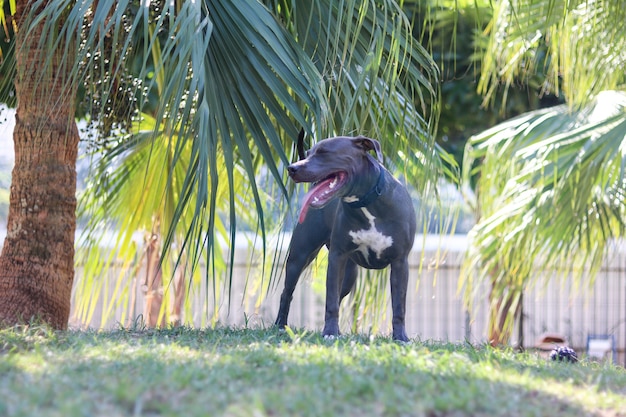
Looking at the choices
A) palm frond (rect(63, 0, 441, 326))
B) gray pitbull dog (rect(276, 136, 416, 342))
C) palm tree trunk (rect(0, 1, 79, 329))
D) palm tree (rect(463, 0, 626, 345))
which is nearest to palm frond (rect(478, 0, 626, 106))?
palm tree (rect(463, 0, 626, 345))

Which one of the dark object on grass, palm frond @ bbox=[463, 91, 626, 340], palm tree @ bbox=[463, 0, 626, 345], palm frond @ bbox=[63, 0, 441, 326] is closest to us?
palm frond @ bbox=[63, 0, 441, 326]

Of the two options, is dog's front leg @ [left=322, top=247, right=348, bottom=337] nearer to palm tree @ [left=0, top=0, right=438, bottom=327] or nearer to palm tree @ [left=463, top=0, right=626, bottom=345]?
palm tree @ [left=0, top=0, right=438, bottom=327]

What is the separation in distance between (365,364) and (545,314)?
9.96 metres

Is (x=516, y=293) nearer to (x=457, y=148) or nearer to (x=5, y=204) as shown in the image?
(x=457, y=148)

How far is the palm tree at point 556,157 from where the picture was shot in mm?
7434

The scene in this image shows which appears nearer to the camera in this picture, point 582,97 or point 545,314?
→ point 582,97

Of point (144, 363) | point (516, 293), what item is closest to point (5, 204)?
point (516, 293)

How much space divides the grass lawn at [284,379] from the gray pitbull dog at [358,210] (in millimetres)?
307

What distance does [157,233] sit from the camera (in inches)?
317

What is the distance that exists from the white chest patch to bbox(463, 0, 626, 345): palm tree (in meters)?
2.66

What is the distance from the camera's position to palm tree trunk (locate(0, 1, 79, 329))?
18.9 feet

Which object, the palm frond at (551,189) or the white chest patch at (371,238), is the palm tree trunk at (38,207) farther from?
the palm frond at (551,189)

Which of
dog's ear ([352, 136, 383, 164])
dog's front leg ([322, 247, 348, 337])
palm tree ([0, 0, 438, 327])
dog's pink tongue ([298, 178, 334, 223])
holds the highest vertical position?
palm tree ([0, 0, 438, 327])

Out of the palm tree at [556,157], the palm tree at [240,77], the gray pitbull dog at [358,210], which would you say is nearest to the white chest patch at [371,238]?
the gray pitbull dog at [358,210]
